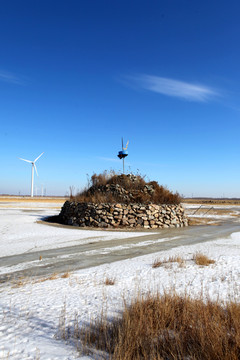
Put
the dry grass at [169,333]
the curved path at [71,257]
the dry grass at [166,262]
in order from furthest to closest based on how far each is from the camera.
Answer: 1. the dry grass at [166,262]
2. the curved path at [71,257]
3. the dry grass at [169,333]

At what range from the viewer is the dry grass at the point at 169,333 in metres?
2.76

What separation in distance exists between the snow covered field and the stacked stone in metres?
8.13

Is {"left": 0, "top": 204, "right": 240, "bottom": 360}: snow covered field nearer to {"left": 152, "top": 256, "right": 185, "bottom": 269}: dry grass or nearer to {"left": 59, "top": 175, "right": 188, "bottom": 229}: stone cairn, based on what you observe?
{"left": 152, "top": 256, "right": 185, "bottom": 269}: dry grass

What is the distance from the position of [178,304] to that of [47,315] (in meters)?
2.06

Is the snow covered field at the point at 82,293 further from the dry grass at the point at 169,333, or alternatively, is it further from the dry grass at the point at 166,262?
the dry grass at the point at 169,333

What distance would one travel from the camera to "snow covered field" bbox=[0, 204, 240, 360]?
3176mm

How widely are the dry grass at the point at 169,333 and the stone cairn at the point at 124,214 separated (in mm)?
13061

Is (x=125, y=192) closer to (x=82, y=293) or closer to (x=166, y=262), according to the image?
(x=166, y=262)

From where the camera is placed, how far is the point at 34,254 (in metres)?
9.02

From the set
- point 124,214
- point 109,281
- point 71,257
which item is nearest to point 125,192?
point 124,214

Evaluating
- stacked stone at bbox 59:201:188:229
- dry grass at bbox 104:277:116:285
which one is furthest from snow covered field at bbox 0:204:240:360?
stacked stone at bbox 59:201:188:229

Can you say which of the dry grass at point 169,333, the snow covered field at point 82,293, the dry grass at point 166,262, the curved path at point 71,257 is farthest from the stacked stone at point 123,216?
the dry grass at point 169,333

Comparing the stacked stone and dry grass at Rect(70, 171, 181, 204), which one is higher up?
dry grass at Rect(70, 171, 181, 204)

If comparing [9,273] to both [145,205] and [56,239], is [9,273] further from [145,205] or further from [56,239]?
[145,205]
